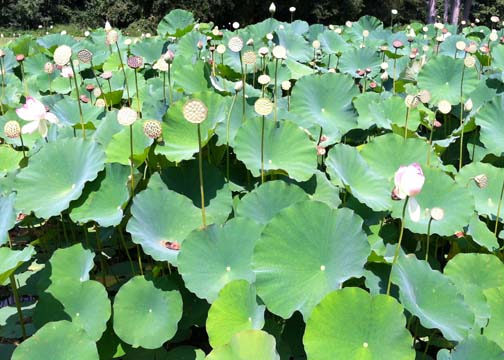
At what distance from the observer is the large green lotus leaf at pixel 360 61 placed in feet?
8.53

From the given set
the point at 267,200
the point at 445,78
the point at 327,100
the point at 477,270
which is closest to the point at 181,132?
the point at 267,200

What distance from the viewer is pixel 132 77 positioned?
2.41 metres

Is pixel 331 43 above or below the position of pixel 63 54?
below

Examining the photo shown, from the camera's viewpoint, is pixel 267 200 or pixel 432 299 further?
pixel 267 200

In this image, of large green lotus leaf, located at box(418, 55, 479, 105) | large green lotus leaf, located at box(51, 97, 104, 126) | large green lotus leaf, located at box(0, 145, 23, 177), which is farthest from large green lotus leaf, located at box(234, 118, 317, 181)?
large green lotus leaf, located at box(418, 55, 479, 105)

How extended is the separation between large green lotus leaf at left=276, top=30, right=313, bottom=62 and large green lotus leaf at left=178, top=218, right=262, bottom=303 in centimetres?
164

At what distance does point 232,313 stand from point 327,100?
3.37 feet

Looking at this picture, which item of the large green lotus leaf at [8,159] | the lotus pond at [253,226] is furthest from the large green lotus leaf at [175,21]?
the large green lotus leaf at [8,159]

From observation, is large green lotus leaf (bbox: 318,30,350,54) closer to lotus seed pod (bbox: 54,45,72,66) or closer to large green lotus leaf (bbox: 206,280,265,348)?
lotus seed pod (bbox: 54,45,72,66)

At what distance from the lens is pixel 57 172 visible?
1.52 m

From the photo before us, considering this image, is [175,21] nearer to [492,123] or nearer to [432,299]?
[492,123]

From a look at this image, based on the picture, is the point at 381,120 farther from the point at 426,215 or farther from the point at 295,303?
the point at 295,303

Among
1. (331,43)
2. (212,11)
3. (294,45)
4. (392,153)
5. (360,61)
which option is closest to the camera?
(392,153)

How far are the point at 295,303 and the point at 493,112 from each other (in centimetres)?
119
